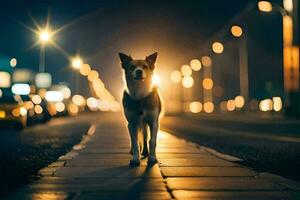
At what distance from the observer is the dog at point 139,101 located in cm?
1148

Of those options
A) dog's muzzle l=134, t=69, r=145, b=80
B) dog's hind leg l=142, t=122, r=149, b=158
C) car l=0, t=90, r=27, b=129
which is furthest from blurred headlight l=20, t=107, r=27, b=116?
dog's muzzle l=134, t=69, r=145, b=80

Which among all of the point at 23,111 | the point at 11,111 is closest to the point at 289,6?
the point at 23,111

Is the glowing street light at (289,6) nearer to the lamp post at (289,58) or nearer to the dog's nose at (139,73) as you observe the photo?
the lamp post at (289,58)

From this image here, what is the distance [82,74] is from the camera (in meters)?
158

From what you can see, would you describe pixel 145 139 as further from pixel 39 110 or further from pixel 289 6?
pixel 289 6

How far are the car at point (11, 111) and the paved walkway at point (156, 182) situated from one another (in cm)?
1584

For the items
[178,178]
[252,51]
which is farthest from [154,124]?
[252,51]

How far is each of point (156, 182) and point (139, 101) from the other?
9.57ft

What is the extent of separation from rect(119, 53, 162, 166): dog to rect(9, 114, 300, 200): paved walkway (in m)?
0.44

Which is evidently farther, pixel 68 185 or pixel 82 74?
pixel 82 74

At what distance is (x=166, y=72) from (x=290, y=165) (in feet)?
425

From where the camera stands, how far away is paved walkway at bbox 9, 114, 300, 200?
25.7ft

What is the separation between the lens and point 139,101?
38.3 feet

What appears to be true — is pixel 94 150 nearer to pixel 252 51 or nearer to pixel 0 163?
pixel 0 163
